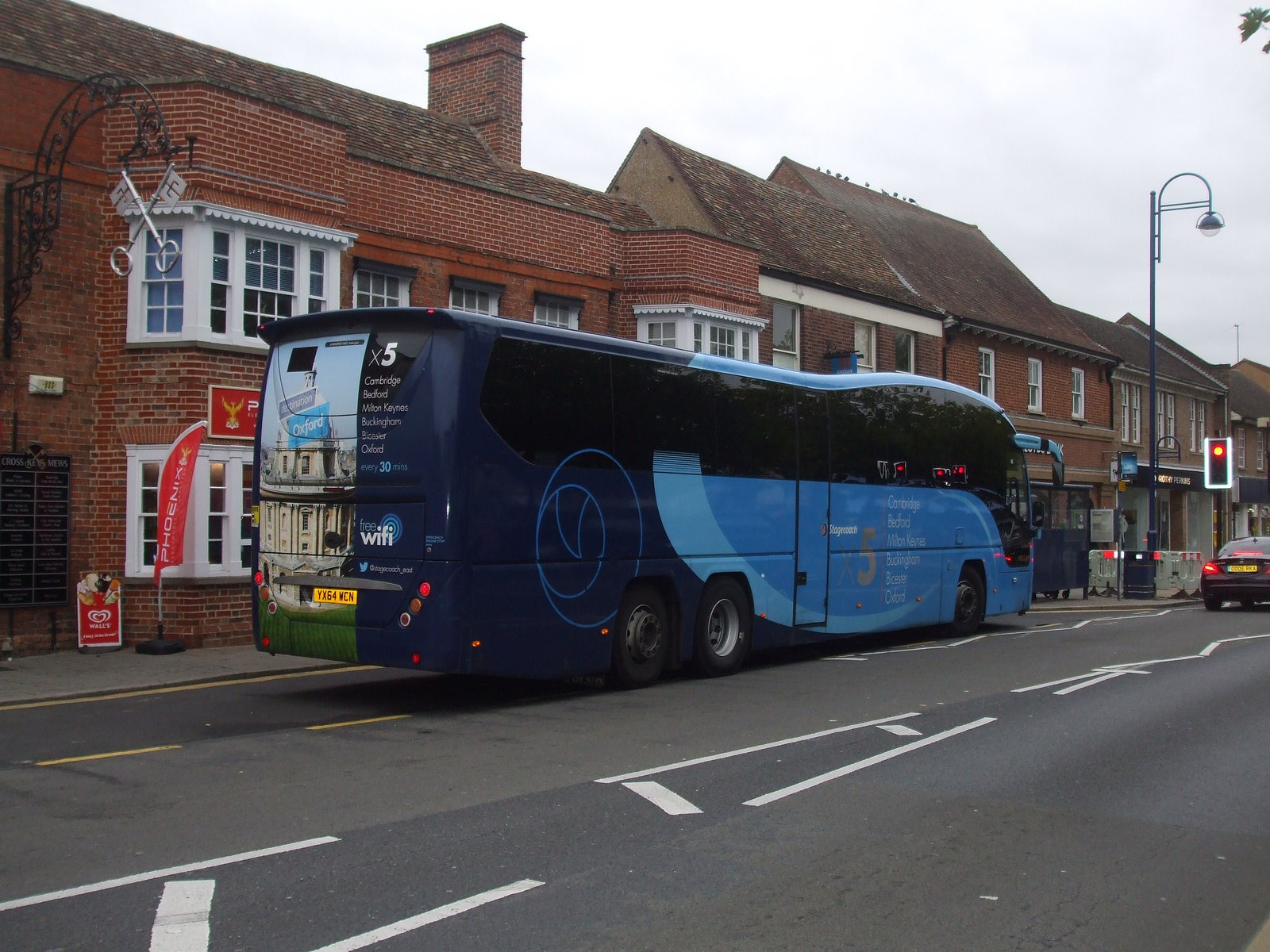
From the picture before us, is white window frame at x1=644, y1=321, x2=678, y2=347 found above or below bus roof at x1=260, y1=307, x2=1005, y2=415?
above

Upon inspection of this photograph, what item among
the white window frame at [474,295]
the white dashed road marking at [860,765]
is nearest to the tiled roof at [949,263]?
the white window frame at [474,295]

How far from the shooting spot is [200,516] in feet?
48.5

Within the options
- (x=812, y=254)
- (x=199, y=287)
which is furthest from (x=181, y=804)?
(x=812, y=254)

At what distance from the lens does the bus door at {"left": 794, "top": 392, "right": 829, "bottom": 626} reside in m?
14.0

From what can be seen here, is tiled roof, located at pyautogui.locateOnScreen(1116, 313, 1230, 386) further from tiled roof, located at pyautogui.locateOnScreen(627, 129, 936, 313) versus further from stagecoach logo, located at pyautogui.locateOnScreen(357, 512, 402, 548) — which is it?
stagecoach logo, located at pyautogui.locateOnScreen(357, 512, 402, 548)

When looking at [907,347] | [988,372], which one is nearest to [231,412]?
[907,347]

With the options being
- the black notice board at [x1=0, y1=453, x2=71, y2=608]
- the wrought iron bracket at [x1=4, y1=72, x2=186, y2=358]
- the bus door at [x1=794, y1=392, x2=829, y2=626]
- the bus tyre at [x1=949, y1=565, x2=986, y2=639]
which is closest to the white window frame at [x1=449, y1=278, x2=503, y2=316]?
the wrought iron bracket at [x1=4, y1=72, x2=186, y2=358]

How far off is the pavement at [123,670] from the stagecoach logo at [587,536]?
4.02m

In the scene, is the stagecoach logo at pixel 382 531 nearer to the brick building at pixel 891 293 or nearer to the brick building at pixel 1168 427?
Result: the brick building at pixel 891 293

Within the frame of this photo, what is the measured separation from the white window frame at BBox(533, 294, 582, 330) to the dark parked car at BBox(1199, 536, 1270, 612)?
13712mm

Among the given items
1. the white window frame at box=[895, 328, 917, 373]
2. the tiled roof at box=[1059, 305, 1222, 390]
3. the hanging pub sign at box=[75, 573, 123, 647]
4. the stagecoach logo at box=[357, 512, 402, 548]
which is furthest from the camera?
the tiled roof at box=[1059, 305, 1222, 390]

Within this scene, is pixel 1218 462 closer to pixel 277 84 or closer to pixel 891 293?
pixel 891 293

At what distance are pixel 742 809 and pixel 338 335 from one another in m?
5.91

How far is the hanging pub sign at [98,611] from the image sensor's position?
1397cm
